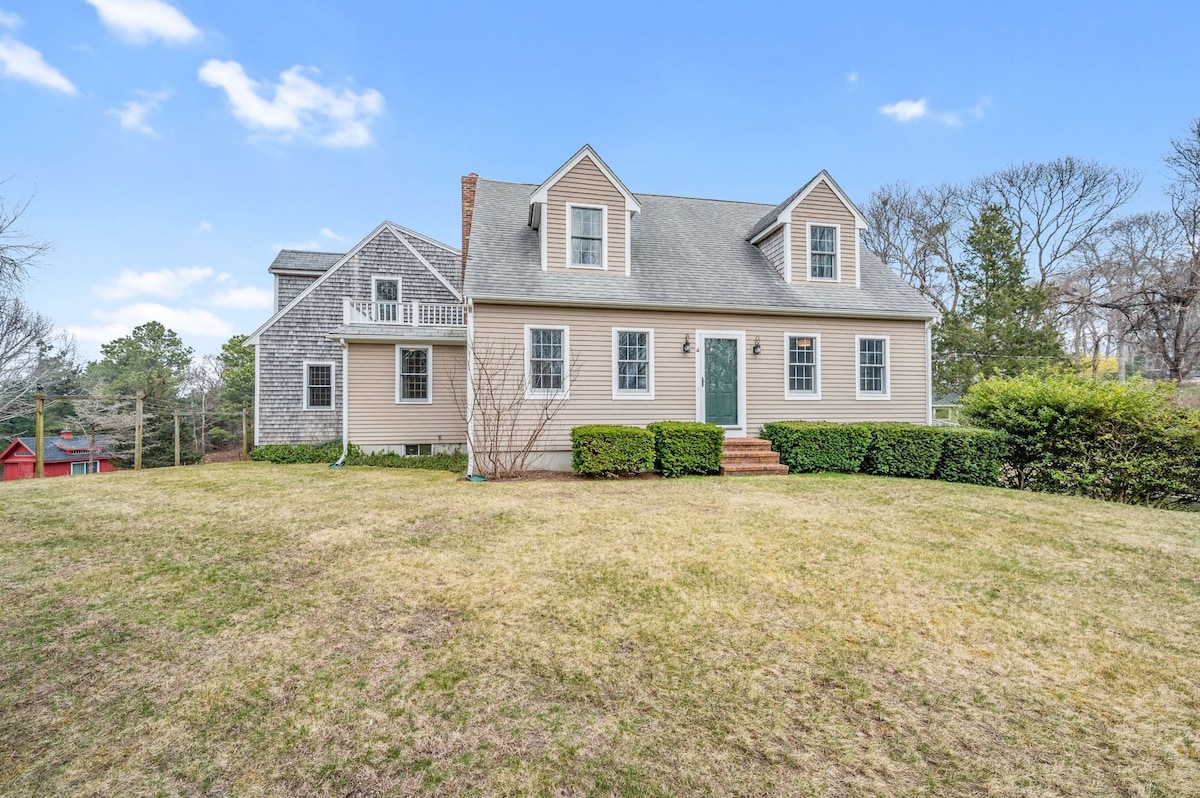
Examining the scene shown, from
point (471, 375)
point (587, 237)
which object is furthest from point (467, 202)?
point (471, 375)

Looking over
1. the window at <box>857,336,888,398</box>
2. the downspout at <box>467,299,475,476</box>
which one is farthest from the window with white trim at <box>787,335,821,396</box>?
the downspout at <box>467,299,475,476</box>

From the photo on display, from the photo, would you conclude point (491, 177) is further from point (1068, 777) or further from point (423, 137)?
point (1068, 777)

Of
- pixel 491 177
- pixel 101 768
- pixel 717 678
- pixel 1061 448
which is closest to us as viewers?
pixel 101 768

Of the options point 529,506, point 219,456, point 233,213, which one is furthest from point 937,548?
point 219,456

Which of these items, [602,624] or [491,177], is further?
[491,177]

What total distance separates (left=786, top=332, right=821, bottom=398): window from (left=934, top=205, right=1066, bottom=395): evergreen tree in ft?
47.3

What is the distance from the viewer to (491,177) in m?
14.0

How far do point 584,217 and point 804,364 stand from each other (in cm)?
628

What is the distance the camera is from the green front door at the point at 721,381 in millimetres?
11203

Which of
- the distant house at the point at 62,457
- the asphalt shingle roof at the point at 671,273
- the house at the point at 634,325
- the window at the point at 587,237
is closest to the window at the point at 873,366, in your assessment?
the house at the point at 634,325

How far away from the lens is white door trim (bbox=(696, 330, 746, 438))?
11.1 meters

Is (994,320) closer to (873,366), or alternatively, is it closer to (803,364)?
(873,366)

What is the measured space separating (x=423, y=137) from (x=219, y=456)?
54.1ft

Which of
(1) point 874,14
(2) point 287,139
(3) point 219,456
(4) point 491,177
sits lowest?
(3) point 219,456
